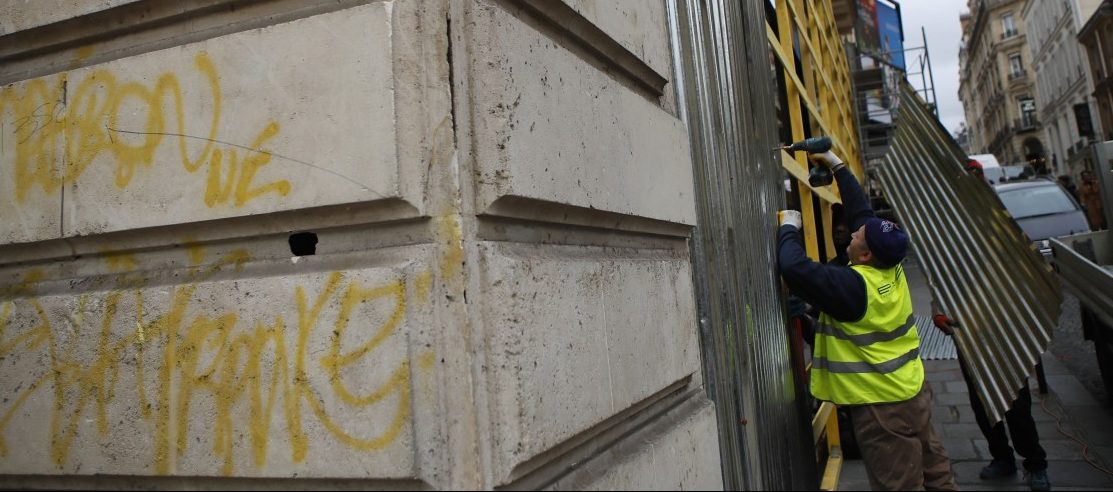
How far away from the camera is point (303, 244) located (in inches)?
58.7

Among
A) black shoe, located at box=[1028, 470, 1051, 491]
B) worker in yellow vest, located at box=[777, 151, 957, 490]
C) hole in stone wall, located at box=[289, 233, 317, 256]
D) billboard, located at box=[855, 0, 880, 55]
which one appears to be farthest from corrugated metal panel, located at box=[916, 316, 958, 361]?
billboard, located at box=[855, 0, 880, 55]

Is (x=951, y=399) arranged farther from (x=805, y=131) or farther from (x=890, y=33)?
(x=890, y=33)

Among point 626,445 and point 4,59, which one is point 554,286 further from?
point 4,59

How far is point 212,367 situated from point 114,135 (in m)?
0.62

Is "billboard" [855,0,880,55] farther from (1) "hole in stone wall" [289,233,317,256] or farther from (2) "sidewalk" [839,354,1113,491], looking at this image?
(1) "hole in stone wall" [289,233,317,256]

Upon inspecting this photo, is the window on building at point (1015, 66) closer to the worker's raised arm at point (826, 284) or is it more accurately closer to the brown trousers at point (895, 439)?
the brown trousers at point (895, 439)

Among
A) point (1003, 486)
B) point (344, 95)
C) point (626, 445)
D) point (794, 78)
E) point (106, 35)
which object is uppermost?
point (794, 78)

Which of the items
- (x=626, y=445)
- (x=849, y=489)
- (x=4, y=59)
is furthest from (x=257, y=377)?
(x=849, y=489)

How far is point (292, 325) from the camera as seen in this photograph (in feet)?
4.66

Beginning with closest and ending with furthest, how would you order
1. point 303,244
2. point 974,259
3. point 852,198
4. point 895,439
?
point 303,244 → point 895,439 → point 852,198 → point 974,259

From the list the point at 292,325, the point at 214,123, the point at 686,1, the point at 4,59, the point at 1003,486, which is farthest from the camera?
the point at 1003,486

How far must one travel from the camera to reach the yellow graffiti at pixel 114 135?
1508 mm

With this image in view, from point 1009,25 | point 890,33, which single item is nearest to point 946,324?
point 890,33

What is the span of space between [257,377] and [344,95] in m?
0.60
